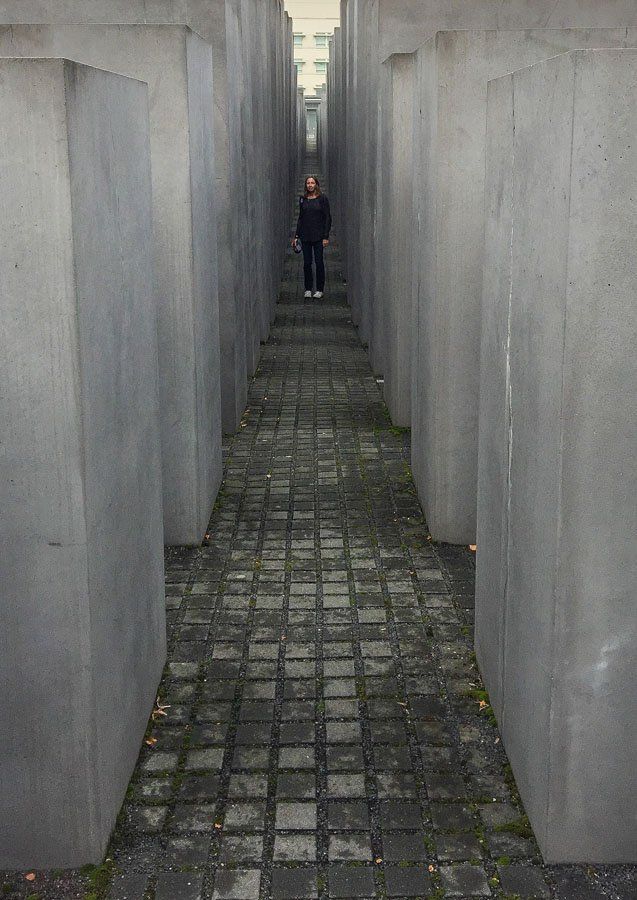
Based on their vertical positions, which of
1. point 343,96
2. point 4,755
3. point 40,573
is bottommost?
point 4,755

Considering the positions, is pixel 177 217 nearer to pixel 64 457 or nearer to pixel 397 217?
pixel 397 217

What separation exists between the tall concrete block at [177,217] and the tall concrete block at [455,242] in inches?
62.8

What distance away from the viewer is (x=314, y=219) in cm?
1883

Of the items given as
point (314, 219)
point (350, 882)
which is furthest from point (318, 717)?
point (314, 219)

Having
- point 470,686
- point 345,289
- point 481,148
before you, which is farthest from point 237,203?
point 345,289

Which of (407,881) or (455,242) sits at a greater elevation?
(455,242)

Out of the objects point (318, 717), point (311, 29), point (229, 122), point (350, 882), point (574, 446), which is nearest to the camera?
point (574, 446)

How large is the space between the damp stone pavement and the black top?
10.6 metres

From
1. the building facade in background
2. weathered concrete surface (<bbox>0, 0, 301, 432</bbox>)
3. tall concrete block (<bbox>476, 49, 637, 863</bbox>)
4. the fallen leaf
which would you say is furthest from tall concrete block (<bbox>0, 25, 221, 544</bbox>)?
the building facade in background

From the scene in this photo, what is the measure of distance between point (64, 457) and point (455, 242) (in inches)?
167

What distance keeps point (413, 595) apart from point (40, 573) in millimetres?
3272

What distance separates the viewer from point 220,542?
773cm

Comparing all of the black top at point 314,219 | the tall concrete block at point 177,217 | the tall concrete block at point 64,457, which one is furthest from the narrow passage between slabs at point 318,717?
the black top at point 314,219

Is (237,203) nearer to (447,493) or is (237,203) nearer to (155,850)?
(447,493)
